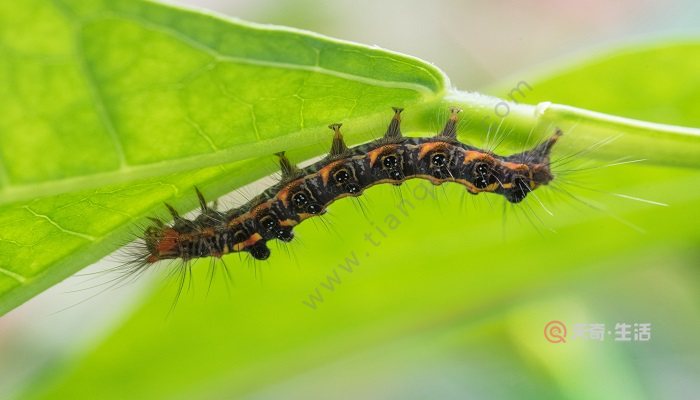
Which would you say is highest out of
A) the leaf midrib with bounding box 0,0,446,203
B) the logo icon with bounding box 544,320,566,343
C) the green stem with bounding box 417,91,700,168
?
the logo icon with bounding box 544,320,566,343

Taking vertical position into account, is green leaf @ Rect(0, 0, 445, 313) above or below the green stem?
below

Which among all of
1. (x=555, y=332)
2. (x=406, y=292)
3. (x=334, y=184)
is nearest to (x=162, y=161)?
(x=334, y=184)

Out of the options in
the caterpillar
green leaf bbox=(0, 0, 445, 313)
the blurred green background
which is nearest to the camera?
green leaf bbox=(0, 0, 445, 313)

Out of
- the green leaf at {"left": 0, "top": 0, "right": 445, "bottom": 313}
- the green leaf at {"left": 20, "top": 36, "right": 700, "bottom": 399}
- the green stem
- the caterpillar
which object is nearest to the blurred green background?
the green leaf at {"left": 20, "top": 36, "right": 700, "bottom": 399}

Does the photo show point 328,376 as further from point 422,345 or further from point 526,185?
point 526,185

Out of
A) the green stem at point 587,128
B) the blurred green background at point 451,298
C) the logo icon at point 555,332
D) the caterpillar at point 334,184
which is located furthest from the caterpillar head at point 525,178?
the green stem at point 587,128

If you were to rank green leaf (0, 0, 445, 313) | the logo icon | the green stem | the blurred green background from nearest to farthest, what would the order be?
green leaf (0, 0, 445, 313), the green stem, the blurred green background, the logo icon

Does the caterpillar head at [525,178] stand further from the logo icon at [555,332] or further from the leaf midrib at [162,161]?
the leaf midrib at [162,161]

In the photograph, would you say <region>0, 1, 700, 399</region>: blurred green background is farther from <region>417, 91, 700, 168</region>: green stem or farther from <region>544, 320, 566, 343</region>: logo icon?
<region>417, 91, 700, 168</region>: green stem
